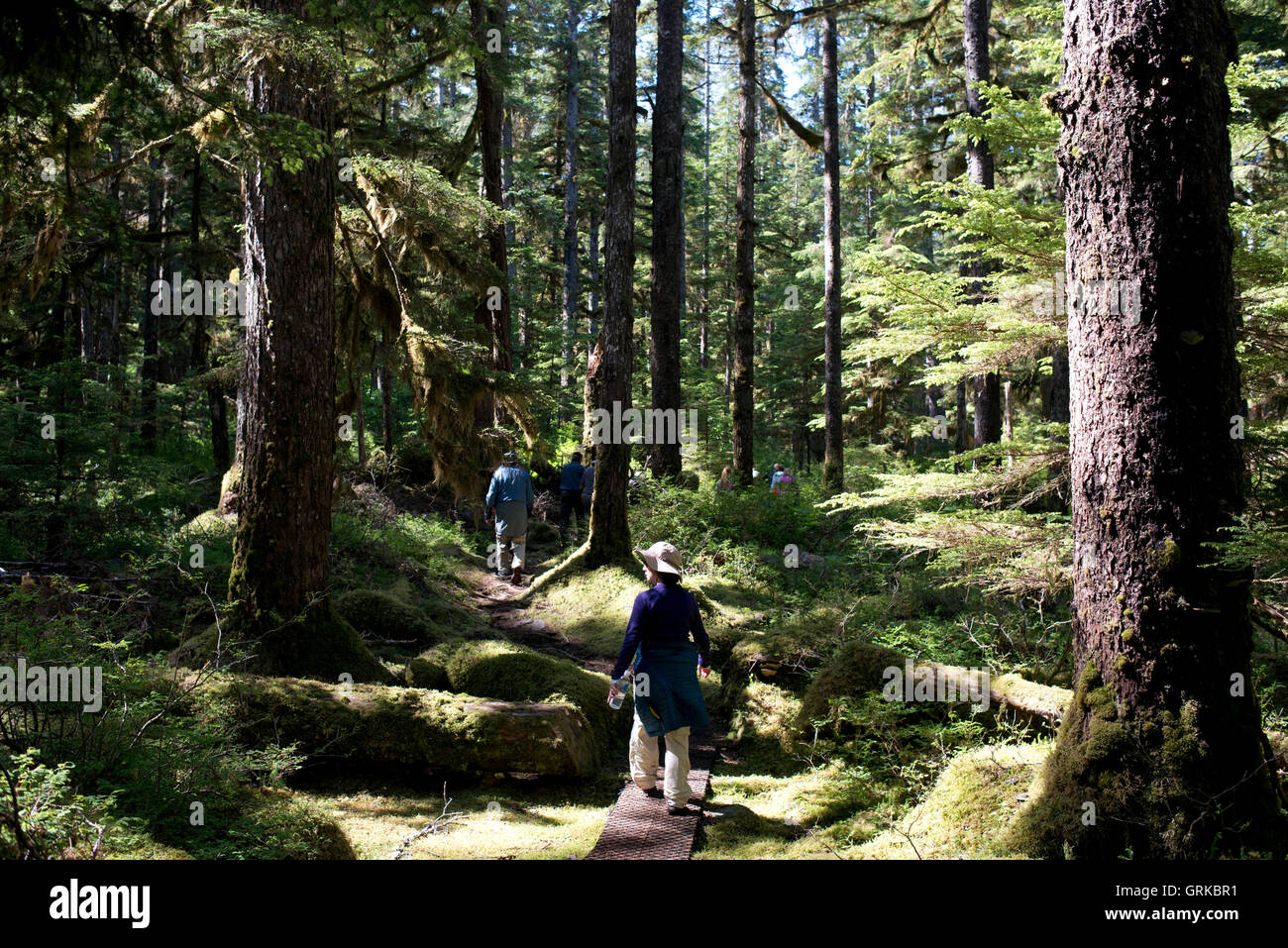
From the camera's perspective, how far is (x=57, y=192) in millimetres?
6121

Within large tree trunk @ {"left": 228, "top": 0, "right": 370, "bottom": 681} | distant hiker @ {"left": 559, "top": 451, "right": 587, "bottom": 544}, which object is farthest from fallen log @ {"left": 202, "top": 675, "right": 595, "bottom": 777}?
distant hiker @ {"left": 559, "top": 451, "right": 587, "bottom": 544}

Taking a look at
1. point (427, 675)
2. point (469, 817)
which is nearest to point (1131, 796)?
point (469, 817)

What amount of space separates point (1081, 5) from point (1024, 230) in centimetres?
227

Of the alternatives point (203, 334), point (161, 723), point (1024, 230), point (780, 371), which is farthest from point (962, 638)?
point (780, 371)

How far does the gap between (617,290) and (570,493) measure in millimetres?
5679

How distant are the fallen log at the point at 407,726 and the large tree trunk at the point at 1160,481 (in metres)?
3.75

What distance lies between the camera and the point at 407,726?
6508 mm

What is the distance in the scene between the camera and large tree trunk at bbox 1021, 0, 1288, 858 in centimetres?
416

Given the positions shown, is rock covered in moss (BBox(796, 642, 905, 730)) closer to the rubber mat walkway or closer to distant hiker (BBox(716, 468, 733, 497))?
the rubber mat walkway

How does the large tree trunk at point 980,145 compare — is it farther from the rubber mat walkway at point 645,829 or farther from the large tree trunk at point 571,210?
the large tree trunk at point 571,210

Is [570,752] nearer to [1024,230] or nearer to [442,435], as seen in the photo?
[442,435]

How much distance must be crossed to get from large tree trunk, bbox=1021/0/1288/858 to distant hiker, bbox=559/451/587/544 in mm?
12026

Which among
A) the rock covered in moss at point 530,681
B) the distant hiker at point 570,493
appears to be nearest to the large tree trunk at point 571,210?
the distant hiker at point 570,493

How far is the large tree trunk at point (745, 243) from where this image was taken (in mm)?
17562
